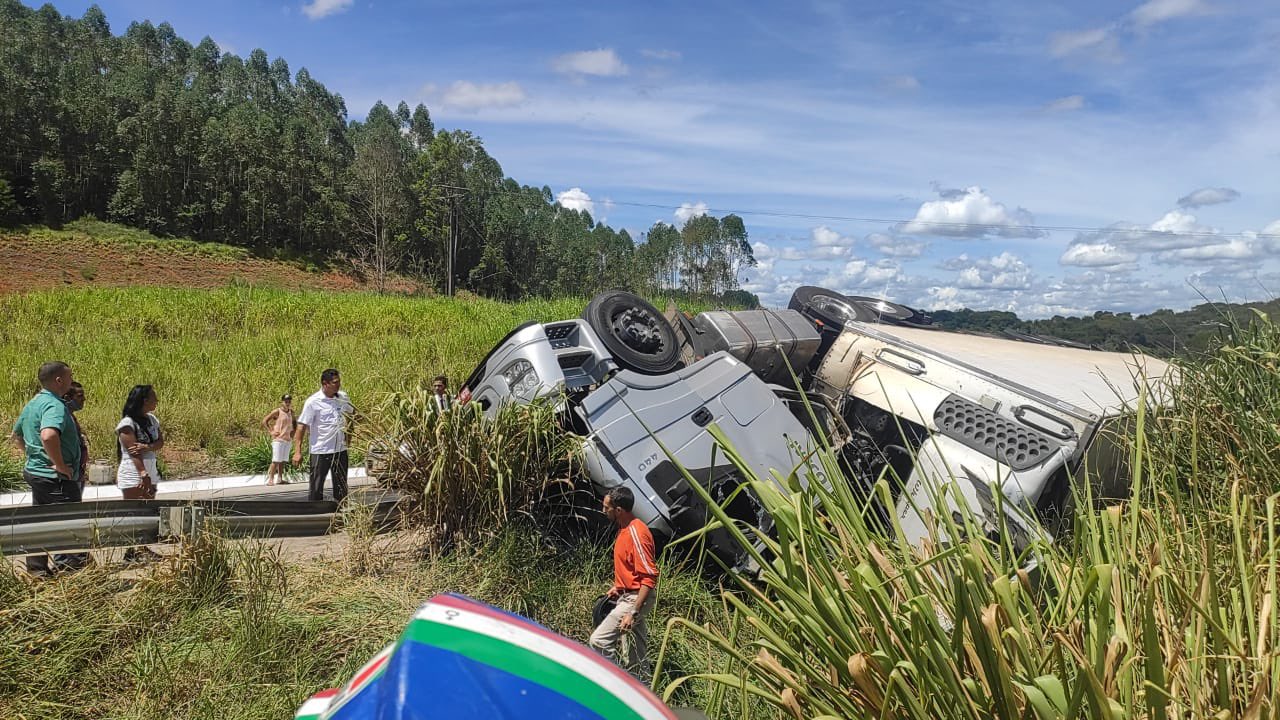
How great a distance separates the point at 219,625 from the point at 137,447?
9.43 ft

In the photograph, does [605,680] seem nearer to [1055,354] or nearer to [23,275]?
[1055,354]

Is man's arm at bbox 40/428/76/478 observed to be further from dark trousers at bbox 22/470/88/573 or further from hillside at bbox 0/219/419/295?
hillside at bbox 0/219/419/295

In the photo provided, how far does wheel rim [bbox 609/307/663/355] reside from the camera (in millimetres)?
6750

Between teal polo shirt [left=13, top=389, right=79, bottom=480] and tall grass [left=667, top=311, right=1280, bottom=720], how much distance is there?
217 inches

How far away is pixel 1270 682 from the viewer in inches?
49.2

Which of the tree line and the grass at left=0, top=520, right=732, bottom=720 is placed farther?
the tree line

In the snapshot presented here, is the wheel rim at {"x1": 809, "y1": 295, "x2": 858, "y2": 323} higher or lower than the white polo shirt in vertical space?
higher

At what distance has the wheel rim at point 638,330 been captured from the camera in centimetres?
675

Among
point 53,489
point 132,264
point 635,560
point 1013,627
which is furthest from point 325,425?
point 132,264

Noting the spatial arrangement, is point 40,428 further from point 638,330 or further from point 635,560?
point 638,330

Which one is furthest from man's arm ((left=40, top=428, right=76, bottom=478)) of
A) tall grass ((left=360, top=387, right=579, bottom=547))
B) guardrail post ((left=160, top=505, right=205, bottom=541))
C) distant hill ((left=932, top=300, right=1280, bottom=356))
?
distant hill ((left=932, top=300, right=1280, bottom=356))

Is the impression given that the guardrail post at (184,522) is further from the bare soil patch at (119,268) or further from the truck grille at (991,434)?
the bare soil patch at (119,268)

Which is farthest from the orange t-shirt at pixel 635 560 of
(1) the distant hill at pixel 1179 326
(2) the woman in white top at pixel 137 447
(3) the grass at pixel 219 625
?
(2) the woman in white top at pixel 137 447

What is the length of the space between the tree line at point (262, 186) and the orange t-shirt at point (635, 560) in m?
49.2
